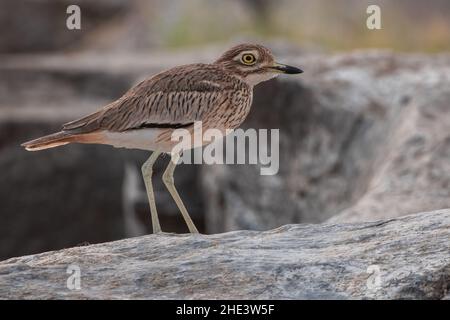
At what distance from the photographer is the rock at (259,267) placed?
6.09 m

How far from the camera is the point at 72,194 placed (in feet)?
51.3

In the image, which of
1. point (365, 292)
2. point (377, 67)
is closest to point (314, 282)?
point (365, 292)

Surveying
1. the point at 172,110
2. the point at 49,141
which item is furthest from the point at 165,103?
the point at 49,141

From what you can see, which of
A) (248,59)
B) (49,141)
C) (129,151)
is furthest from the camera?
(129,151)

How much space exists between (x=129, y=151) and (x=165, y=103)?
815 cm

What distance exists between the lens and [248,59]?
8.25 m

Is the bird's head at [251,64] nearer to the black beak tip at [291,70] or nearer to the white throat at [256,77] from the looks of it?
the white throat at [256,77]

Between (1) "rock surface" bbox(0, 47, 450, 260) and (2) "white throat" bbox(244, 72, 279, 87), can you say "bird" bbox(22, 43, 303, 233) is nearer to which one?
(2) "white throat" bbox(244, 72, 279, 87)

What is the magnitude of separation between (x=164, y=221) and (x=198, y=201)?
0.71 metres

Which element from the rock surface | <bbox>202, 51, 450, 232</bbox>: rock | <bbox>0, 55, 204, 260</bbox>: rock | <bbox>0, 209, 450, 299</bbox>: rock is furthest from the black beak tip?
<bbox>0, 55, 204, 260</bbox>: rock

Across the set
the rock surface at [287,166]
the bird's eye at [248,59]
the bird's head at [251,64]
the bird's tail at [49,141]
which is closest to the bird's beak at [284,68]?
the bird's head at [251,64]

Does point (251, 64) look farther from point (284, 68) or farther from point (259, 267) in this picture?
point (259, 267)

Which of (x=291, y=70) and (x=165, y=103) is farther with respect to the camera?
(x=291, y=70)

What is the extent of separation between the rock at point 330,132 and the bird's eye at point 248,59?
284 cm
